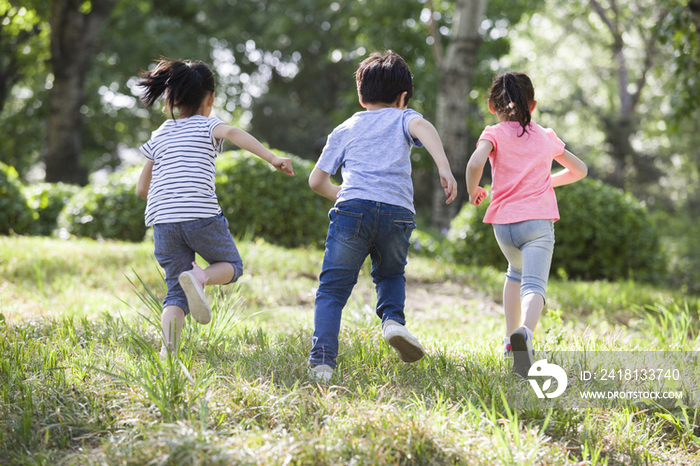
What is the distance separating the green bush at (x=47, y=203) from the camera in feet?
29.3

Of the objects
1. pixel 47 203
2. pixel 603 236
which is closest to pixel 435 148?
pixel 603 236

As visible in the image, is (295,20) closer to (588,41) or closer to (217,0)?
(217,0)

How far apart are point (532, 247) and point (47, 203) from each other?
8.67 m

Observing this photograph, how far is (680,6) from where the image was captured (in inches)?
263

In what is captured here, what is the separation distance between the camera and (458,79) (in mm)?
8727

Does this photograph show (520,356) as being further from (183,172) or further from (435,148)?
(183,172)

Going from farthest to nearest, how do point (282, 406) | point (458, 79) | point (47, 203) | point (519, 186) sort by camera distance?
point (47, 203) → point (458, 79) → point (519, 186) → point (282, 406)

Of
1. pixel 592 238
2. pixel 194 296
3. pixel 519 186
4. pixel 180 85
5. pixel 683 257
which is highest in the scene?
pixel 180 85

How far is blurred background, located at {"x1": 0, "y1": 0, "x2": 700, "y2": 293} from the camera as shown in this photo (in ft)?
28.7

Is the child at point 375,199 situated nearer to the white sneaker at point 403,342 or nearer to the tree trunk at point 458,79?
the white sneaker at point 403,342

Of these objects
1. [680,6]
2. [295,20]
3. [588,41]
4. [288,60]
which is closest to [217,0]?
[295,20]

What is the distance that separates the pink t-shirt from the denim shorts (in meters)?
1.48

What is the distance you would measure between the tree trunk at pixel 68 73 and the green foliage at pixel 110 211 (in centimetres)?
468

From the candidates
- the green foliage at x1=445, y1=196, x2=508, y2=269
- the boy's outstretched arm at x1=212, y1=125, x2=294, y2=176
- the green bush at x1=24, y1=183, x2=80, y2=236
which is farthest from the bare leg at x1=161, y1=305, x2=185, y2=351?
the green bush at x1=24, y1=183, x2=80, y2=236
